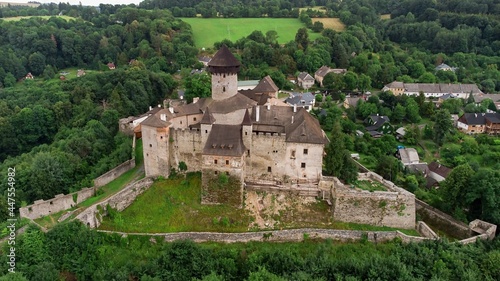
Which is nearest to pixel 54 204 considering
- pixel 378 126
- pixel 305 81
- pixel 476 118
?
pixel 378 126

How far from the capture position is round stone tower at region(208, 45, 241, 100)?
1587 inches

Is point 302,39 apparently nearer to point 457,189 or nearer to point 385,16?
point 385,16

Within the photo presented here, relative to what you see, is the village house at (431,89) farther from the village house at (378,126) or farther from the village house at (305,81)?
the village house at (378,126)

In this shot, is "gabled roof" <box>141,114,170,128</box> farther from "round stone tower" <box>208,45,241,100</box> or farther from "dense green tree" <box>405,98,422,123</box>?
"dense green tree" <box>405,98,422,123</box>

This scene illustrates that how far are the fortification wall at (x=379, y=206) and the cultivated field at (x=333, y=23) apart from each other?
8340 centimetres

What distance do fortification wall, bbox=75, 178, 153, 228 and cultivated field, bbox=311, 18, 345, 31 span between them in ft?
281

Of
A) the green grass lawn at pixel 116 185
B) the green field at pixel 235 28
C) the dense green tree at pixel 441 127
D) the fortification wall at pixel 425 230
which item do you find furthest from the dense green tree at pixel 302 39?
the fortification wall at pixel 425 230

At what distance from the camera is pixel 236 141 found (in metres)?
35.1

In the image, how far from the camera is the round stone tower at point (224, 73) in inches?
1587

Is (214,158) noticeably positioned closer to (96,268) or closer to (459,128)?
(96,268)

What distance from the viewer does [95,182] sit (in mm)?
41469

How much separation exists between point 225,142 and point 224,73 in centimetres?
847

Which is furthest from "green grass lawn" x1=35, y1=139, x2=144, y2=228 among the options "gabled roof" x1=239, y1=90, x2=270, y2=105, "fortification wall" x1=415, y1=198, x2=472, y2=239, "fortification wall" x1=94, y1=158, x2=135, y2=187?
"fortification wall" x1=415, y1=198, x2=472, y2=239

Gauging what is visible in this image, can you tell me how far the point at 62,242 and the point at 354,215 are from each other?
22957mm
